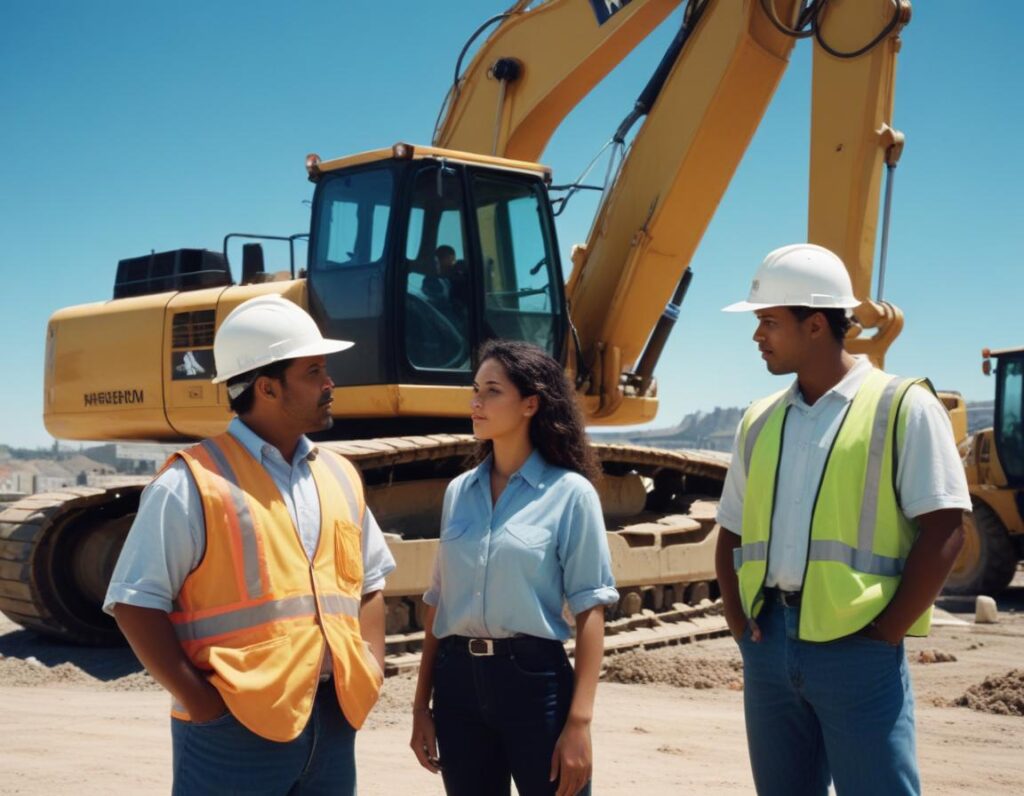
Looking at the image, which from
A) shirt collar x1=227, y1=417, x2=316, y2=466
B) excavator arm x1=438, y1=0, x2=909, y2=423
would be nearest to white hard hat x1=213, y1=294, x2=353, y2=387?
shirt collar x1=227, y1=417, x2=316, y2=466

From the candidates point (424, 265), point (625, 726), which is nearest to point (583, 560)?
point (625, 726)

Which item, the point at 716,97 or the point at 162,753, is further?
the point at 716,97

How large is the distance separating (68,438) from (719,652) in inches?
226

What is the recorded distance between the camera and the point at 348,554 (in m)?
2.93

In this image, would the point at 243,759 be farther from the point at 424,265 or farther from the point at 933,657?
the point at 933,657

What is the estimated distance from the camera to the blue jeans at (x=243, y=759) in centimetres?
266

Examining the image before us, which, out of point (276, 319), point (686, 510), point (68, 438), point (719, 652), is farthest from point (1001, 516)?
point (276, 319)

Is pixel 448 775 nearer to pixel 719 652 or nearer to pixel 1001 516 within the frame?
pixel 719 652

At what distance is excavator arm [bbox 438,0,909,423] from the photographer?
337 inches

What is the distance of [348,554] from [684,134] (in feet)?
23.0

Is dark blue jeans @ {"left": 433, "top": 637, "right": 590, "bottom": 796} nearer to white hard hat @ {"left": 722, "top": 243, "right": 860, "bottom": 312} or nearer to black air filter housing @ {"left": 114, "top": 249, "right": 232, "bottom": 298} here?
white hard hat @ {"left": 722, "top": 243, "right": 860, "bottom": 312}

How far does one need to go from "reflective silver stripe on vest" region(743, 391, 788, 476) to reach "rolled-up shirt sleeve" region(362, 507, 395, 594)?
0.99m

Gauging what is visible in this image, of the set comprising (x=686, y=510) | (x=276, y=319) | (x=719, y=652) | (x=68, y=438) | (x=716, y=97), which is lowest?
(x=719, y=652)

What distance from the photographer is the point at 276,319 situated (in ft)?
9.77
